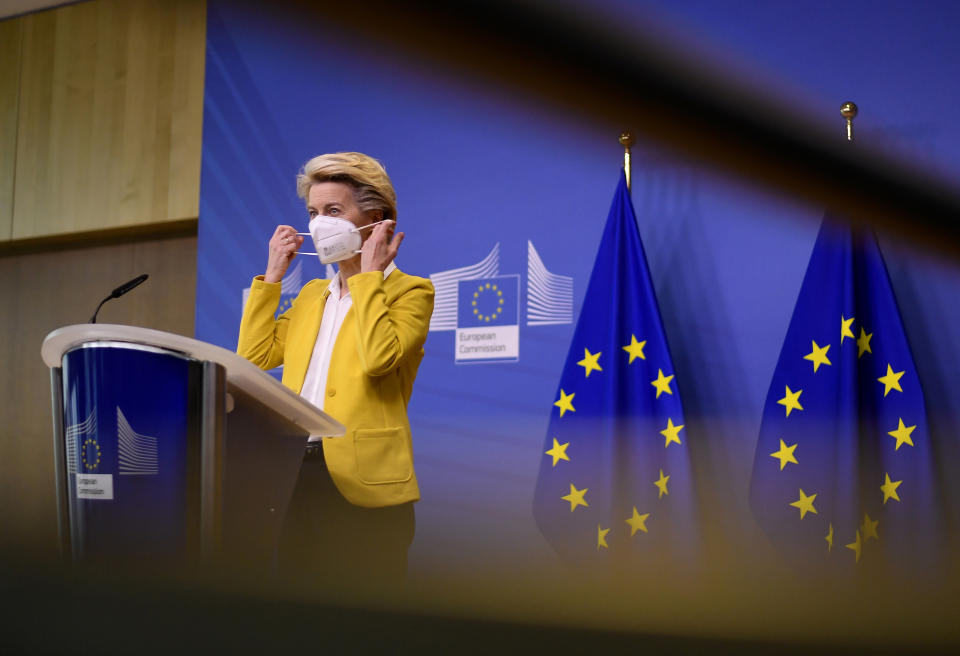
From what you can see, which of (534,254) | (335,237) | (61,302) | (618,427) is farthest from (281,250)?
(61,302)

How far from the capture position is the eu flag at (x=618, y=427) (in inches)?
105

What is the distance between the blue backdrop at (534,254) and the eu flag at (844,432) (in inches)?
6.1

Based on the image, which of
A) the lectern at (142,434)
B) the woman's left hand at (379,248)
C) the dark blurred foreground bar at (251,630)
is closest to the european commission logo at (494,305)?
the woman's left hand at (379,248)

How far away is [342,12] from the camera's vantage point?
17 cm

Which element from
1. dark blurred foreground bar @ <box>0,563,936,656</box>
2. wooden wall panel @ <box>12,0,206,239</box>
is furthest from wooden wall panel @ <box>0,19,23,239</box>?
dark blurred foreground bar @ <box>0,563,936,656</box>

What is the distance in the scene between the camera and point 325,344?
1.76m

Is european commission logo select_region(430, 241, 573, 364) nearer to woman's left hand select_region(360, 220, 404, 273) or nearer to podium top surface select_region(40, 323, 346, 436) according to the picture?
woman's left hand select_region(360, 220, 404, 273)

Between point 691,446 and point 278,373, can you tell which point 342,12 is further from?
point 278,373

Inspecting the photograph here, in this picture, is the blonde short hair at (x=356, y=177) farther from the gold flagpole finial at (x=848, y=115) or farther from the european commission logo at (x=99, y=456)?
the gold flagpole finial at (x=848, y=115)

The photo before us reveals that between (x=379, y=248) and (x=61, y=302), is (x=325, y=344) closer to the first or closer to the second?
(x=379, y=248)

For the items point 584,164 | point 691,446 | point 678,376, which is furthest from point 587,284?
point 584,164

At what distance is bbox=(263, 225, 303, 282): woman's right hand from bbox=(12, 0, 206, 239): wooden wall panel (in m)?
2.51

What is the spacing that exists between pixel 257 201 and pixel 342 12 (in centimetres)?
384

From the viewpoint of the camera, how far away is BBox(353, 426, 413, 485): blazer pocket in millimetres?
1597
